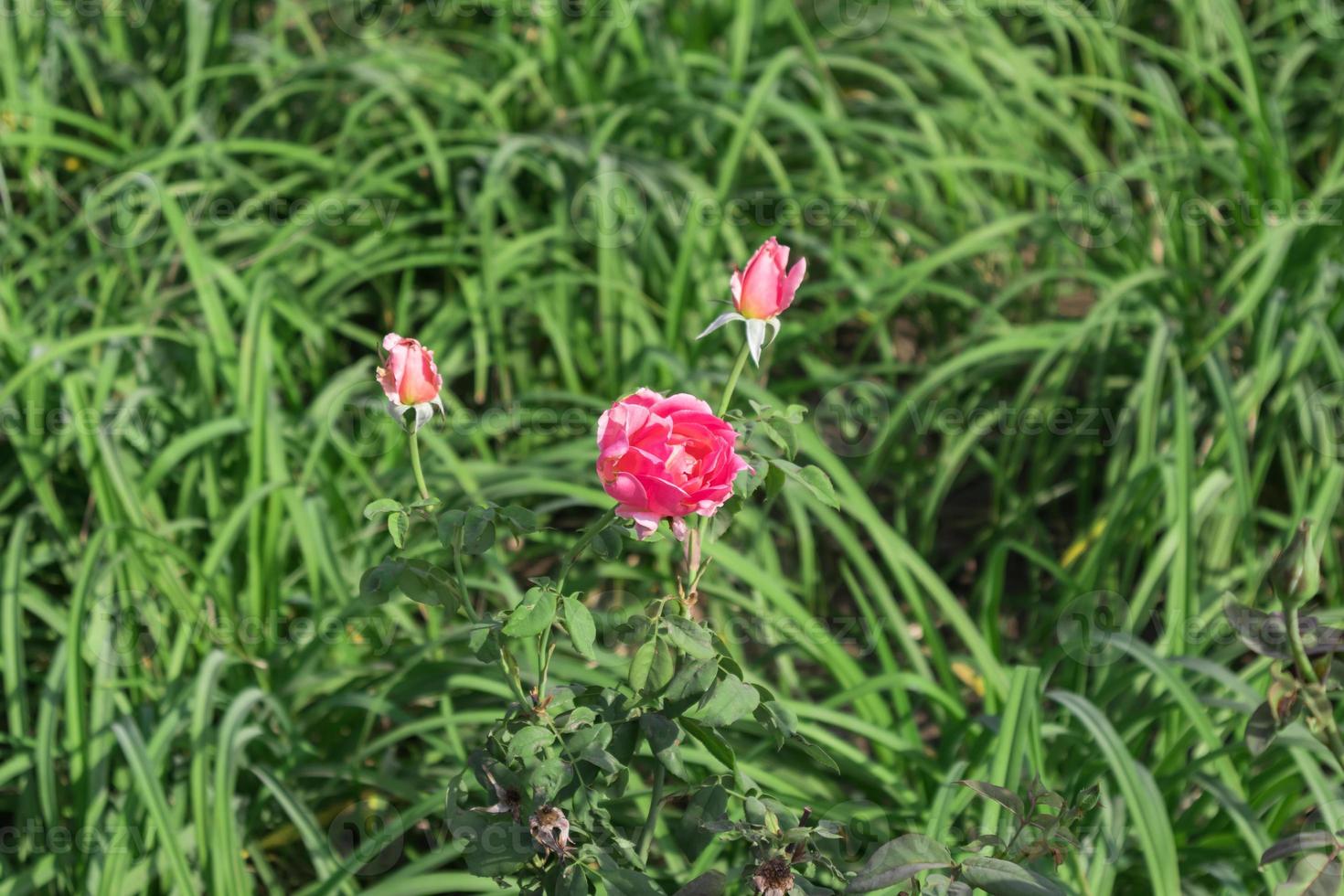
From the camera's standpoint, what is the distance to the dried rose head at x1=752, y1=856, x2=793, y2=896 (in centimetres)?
84

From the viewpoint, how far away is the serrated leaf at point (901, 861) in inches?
33.1

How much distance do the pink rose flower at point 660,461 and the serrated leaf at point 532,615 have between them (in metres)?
0.08

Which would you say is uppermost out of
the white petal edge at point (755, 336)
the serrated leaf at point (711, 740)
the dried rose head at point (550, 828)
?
the white petal edge at point (755, 336)

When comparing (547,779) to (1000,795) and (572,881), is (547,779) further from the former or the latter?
(1000,795)

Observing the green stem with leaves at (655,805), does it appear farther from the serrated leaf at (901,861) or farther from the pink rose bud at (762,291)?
the pink rose bud at (762,291)

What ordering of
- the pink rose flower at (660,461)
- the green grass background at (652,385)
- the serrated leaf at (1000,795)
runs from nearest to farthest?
the pink rose flower at (660,461), the serrated leaf at (1000,795), the green grass background at (652,385)

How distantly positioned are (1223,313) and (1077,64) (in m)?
0.94

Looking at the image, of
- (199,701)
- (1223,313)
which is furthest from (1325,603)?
(199,701)

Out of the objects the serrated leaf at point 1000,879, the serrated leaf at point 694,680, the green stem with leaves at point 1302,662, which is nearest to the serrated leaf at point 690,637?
the serrated leaf at point 694,680

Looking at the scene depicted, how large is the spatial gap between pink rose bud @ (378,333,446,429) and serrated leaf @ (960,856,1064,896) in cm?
46

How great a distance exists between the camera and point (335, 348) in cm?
216

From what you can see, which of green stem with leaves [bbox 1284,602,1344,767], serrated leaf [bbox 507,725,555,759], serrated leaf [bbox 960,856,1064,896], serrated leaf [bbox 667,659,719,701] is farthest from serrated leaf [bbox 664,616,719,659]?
green stem with leaves [bbox 1284,602,1344,767]

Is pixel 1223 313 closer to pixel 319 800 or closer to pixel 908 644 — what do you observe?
pixel 908 644

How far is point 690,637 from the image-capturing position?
2.79 feet
